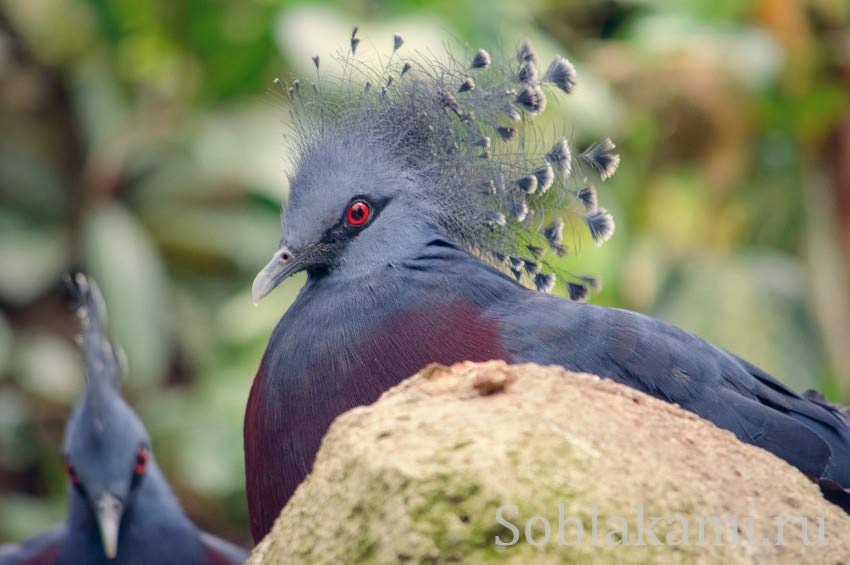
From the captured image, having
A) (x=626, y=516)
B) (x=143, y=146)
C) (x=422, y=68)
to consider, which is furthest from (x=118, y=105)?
(x=626, y=516)

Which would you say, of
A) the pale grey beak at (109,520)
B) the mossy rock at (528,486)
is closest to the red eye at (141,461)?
the pale grey beak at (109,520)

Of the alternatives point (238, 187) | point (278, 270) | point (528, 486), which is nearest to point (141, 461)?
point (278, 270)

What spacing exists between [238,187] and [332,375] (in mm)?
4431

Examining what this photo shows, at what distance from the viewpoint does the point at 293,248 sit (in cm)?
262

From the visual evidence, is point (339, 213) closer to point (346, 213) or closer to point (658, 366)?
point (346, 213)

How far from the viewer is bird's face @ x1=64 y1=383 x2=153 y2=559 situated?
11.7 ft

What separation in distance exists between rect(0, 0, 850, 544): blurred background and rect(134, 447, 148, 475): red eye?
1728 mm

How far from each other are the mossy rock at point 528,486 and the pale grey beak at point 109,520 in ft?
6.14

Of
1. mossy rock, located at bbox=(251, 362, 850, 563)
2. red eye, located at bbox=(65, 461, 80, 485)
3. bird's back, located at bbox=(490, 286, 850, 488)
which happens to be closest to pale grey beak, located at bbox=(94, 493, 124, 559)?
red eye, located at bbox=(65, 461, 80, 485)

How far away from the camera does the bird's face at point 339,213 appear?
2613mm

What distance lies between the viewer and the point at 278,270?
2.61 meters

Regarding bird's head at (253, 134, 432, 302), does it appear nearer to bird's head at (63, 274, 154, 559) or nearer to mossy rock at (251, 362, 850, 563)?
mossy rock at (251, 362, 850, 563)

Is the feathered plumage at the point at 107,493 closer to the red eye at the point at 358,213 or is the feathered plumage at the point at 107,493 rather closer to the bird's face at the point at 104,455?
the bird's face at the point at 104,455

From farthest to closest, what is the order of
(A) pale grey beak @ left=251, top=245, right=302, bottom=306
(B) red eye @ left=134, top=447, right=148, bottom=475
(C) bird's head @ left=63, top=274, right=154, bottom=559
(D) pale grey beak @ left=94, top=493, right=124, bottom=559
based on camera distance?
(B) red eye @ left=134, top=447, right=148, bottom=475, (C) bird's head @ left=63, top=274, right=154, bottom=559, (D) pale grey beak @ left=94, top=493, right=124, bottom=559, (A) pale grey beak @ left=251, top=245, right=302, bottom=306
